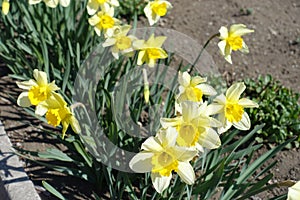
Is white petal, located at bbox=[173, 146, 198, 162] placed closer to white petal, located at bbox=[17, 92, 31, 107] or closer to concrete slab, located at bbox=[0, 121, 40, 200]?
white petal, located at bbox=[17, 92, 31, 107]

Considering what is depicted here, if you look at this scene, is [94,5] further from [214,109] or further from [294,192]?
[294,192]

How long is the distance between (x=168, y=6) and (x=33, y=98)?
3.47 ft

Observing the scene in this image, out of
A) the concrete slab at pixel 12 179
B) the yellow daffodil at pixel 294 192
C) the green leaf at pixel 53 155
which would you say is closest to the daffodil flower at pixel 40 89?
the green leaf at pixel 53 155

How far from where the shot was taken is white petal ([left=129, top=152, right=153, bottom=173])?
1834 millimetres

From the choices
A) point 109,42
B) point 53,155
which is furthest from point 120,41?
point 53,155

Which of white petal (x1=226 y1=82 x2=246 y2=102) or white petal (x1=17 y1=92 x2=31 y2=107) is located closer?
white petal (x1=226 y1=82 x2=246 y2=102)

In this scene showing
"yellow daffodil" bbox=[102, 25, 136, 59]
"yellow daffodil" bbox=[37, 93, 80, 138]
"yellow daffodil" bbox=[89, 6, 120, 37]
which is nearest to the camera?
"yellow daffodil" bbox=[37, 93, 80, 138]

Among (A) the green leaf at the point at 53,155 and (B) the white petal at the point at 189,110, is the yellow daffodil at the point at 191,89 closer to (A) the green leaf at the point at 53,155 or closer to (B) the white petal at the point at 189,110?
(B) the white petal at the point at 189,110

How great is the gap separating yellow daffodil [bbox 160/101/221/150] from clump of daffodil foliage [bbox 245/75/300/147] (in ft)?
4.23

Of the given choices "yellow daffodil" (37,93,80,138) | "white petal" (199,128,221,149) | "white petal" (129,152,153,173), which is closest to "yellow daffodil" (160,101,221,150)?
"white petal" (199,128,221,149)

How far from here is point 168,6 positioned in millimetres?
2961

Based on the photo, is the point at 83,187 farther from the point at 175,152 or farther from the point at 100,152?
the point at 175,152

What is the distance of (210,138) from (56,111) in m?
0.67

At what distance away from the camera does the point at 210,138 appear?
6.25 feet
